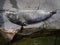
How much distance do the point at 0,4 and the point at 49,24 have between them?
744mm

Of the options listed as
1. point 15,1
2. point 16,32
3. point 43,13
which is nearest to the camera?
point 16,32

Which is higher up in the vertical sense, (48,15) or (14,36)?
(48,15)

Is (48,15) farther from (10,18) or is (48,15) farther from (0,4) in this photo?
(0,4)

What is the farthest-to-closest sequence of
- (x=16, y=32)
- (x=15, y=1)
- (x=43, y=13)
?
(x=15, y=1) → (x=43, y=13) → (x=16, y=32)

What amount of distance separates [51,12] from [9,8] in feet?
1.87

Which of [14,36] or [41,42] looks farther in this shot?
[41,42]

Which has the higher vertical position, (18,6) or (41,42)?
(18,6)

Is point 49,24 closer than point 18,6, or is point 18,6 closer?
point 49,24

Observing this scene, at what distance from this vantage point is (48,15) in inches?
111

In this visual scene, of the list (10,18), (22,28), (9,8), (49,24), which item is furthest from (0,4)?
(49,24)

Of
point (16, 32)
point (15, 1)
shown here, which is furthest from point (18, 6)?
point (16, 32)

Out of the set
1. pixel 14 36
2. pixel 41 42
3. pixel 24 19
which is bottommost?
pixel 41 42

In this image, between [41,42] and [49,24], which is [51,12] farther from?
[41,42]

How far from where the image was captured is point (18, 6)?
2.98 metres
